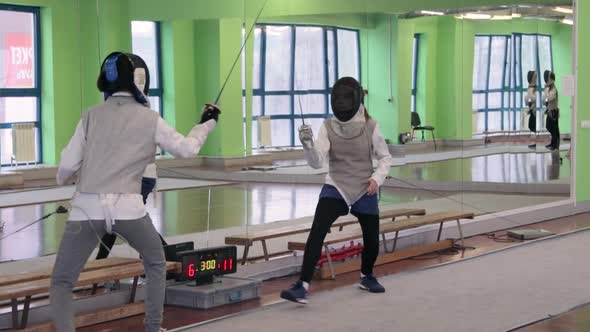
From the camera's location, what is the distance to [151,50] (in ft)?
18.7

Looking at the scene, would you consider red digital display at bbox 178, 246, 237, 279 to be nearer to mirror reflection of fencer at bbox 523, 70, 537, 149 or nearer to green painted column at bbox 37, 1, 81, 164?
green painted column at bbox 37, 1, 81, 164

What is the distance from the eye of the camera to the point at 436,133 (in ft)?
28.8

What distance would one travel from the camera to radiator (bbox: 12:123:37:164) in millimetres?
4984

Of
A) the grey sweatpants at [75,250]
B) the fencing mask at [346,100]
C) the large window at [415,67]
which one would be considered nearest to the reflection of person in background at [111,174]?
the grey sweatpants at [75,250]

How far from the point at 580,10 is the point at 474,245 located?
2.98 m

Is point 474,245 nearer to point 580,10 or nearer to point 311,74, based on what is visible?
point 311,74

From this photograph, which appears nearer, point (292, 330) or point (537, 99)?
point (292, 330)

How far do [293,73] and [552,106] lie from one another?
403 centimetres

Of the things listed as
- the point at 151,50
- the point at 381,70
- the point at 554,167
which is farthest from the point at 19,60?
the point at 554,167

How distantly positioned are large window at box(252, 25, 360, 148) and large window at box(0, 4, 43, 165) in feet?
5.46

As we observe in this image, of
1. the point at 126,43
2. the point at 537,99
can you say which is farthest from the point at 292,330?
the point at 537,99

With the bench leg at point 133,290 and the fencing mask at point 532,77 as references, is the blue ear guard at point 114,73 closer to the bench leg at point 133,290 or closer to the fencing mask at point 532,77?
the bench leg at point 133,290

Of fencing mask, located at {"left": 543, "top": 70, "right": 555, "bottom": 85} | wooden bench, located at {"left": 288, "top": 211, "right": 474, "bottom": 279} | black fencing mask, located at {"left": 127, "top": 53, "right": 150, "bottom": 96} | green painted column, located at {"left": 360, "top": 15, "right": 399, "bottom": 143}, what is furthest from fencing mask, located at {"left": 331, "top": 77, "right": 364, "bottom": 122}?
fencing mask, located at {"left": 543, "top": 70, "right": 555, "bottom": 85}

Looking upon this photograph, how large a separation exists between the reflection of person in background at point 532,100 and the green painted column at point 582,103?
1.31 feet
